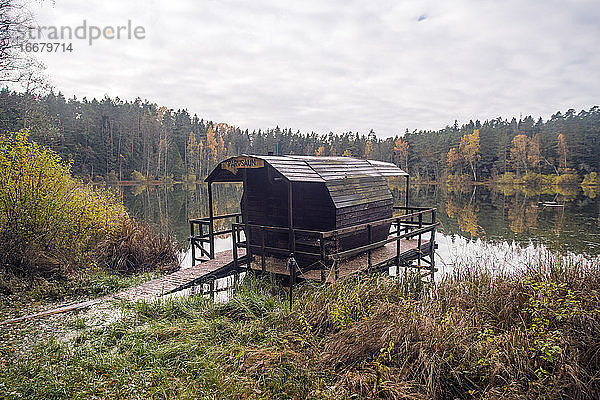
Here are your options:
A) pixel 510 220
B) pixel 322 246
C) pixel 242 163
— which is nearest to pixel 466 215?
pixel 510 220

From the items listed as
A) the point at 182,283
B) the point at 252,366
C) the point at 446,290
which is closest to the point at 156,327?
the point at 252,366

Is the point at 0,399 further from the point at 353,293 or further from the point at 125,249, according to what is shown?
the point at 125,249

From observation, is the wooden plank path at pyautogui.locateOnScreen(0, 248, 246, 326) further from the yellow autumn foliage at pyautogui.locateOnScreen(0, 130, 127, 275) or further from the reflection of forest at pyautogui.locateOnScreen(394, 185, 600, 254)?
the reflection of forest at pyautogui.locateOnScreen(394, 185, 600, 254)

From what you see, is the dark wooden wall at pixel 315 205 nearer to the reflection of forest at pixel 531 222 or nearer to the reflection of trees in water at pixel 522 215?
the reflection of forest at pixel 531 222

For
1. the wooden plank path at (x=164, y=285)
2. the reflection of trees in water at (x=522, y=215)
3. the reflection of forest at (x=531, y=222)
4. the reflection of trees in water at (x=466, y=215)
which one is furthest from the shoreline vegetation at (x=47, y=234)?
the reflection of trees in water at (x=522, y=215)

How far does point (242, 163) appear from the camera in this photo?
32.6ft

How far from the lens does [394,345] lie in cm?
478

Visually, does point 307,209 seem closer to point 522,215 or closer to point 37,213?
point 37,213

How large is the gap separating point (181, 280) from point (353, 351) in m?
6.14

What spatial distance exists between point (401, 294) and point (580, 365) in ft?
9.75

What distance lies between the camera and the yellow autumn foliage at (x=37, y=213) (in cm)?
909

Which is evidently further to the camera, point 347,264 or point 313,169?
point 347,264

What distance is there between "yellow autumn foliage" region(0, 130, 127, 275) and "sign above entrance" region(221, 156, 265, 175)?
446 cm

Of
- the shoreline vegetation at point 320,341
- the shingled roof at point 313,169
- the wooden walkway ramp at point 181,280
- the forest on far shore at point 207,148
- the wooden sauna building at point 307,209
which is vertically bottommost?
the wooden walkway ramp at point 181,280
